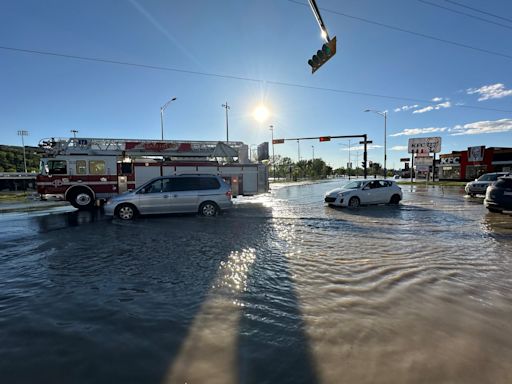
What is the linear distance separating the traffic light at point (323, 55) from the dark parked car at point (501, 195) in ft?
25.4

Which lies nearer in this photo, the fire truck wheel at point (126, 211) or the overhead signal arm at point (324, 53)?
the overhead signal arm at point (324, 53)

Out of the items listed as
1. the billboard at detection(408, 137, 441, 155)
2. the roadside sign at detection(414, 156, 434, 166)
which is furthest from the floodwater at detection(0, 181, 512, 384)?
the billboard at detection(408, 137, 441, 155)

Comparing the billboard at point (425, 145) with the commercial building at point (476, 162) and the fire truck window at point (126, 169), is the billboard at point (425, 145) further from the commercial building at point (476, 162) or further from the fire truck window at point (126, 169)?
the fire truck window at point (126, 169)

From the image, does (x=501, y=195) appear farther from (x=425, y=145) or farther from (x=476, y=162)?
(x=476, y=162)

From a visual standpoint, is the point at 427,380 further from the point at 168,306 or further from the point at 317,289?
the point at 168,306

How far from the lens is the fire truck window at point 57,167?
13.7 meters

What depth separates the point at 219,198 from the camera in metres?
11.9

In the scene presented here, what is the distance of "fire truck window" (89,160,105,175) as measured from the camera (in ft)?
46.6

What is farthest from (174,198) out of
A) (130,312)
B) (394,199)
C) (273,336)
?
(394,199)

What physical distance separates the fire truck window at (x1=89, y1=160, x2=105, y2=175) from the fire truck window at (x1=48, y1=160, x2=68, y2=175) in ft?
3.47

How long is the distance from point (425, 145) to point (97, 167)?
4925cm

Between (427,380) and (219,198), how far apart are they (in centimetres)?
989

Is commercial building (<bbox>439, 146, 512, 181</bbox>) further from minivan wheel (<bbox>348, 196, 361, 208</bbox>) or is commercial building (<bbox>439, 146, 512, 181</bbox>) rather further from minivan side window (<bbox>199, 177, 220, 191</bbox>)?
minivan side window (<bbox>199, 177, 220, 191</bbox>)

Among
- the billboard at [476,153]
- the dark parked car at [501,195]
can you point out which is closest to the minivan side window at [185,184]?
the dark parked car at [501,195]
